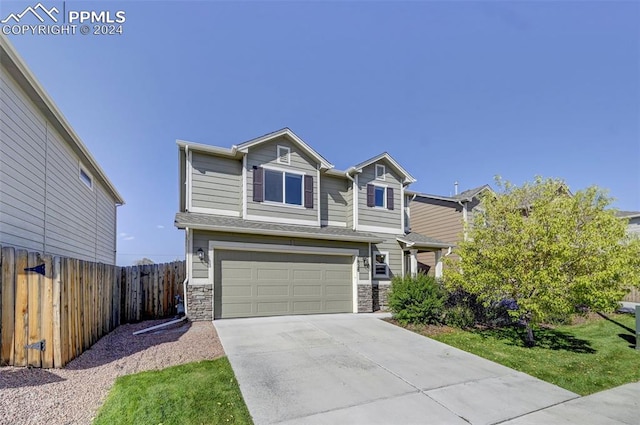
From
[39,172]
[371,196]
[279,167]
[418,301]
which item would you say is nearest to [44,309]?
[39,172]

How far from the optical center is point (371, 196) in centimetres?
1271

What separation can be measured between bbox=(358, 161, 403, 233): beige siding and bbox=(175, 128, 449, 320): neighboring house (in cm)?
4

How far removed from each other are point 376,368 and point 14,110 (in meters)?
8.81

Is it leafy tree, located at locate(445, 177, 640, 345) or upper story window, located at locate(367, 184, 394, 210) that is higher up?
upper story window, located at locate(367, 184, 394, 210)

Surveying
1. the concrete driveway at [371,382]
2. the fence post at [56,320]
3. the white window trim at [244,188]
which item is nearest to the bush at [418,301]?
the concrete driveway at [371,382]

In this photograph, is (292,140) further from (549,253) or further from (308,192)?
(549,253)

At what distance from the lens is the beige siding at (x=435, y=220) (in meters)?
16.0

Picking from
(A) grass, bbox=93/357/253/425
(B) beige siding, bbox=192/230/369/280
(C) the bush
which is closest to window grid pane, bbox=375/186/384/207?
(B) beige siding, bbox=192/230/369/280

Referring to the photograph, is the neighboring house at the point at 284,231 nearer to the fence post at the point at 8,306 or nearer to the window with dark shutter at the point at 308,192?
the window with dark shutter at the point at 308,192

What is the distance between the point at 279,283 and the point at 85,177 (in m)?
8.08

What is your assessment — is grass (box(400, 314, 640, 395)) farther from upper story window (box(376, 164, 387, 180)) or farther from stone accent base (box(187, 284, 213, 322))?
upper story window (box(376, 164, 387, 180))

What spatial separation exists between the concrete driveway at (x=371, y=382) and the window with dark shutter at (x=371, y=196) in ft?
19.8

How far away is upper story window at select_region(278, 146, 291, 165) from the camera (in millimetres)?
11284

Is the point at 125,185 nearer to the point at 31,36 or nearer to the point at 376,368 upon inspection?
the point at 31,36
